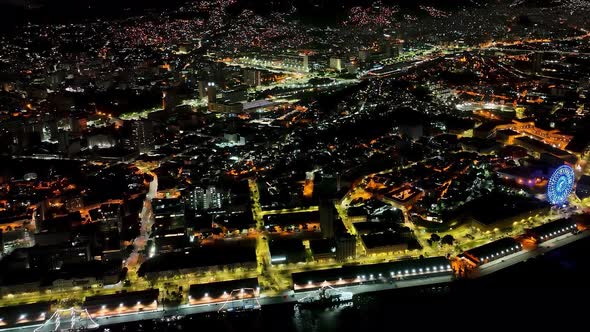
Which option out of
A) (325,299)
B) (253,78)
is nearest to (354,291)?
(325,299)

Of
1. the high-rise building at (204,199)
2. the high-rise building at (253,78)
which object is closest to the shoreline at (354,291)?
the high-rise building at (204,199)

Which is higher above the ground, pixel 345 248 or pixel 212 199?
pixel 345 248

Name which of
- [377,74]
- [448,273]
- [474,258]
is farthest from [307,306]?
[377,74]

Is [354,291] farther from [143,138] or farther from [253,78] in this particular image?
[253,78]

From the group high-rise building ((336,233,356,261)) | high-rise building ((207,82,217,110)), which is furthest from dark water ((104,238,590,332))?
high-rise building ((207,82,217,110))

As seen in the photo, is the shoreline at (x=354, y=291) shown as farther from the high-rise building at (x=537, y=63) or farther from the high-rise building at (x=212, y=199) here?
the high-rise building at (x=537, y=63)

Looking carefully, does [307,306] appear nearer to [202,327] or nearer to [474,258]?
[202,327]
